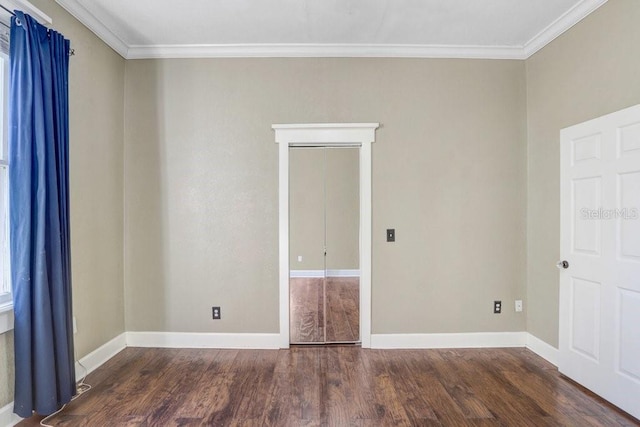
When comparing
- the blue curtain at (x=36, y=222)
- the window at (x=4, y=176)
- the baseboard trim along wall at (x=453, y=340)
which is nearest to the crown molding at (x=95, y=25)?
the blue curtain at (x=36, y=222)

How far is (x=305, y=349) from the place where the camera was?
10.5 feet

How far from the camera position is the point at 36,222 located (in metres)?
2.05

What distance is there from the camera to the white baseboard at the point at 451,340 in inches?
127

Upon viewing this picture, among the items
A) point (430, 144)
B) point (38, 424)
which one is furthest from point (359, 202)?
point (38, 424)

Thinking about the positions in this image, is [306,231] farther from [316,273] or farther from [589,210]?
[589,210]

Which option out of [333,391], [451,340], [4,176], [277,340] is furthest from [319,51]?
[451,340]

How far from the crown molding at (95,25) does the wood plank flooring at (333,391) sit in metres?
2.82

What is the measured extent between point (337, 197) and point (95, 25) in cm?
251

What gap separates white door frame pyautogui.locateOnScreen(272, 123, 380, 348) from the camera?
126 inches

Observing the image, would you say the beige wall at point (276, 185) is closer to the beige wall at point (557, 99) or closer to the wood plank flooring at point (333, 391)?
the beige wall at point (557, 99)

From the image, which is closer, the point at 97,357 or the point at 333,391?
the point at 333,391

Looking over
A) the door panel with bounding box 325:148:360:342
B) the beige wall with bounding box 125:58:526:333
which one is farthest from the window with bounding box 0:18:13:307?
the door panel with bounding box 325:148:360:342

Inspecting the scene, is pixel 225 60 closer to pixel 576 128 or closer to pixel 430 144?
pixel 430 144

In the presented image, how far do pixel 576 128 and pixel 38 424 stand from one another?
4.31 metres
